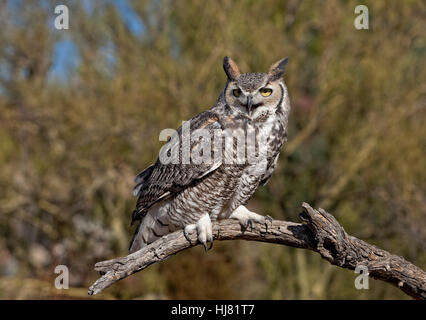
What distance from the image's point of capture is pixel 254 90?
321cm

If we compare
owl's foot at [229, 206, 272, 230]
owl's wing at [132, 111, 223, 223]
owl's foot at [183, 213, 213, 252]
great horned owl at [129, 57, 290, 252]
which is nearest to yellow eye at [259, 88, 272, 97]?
great horned owl at [129, 57, 290, 252]

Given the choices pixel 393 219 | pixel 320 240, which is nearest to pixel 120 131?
pixel 393 219

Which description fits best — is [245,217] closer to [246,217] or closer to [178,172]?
[246,217]

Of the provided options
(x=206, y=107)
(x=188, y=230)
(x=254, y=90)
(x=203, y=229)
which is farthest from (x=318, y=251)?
(x=206, y=107)

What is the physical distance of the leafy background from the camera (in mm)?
9570

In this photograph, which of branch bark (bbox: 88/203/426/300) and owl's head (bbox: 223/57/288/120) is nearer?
branch bark (bbox: 88/203/426/300)

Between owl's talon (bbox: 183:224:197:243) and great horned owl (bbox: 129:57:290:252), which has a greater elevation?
great horned owl (bbox: 129:57:290:252)

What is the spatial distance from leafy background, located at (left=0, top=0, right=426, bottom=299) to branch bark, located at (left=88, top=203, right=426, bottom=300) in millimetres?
5601

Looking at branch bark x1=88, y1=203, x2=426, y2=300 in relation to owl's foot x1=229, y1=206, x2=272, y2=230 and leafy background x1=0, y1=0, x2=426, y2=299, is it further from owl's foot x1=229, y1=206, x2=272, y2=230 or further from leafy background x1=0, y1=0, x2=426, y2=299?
leafy background x1=0, y1=0, x2=426, y2=299

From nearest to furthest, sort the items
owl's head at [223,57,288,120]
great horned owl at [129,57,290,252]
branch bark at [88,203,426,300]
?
branch bark at [88,203,426,300] → owl's head at [223,57,288,120] → great horned owl at [129,57,290,252]

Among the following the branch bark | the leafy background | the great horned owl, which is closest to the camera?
the branch bark

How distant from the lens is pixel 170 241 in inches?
127

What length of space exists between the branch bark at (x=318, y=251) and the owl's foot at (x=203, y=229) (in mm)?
41

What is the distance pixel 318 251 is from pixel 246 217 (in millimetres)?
680
